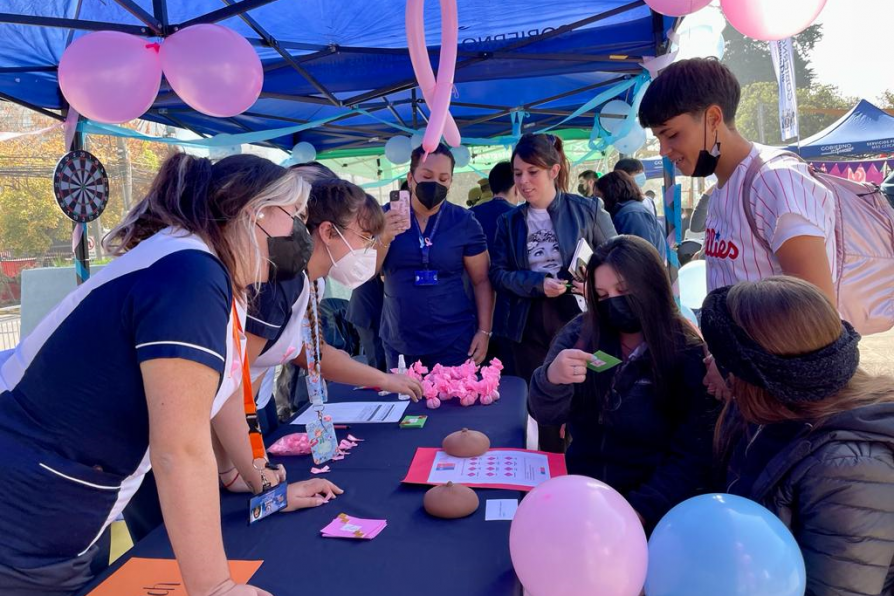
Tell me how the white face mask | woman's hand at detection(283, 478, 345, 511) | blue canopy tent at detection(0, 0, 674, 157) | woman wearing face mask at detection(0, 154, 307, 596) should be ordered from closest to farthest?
woman wearing face mask at detection(0, 154, 307, 596)
woman's hand at detection(283, 478, 345, 511)
the white face mask
blue canopy tent at detection(0, 0, 674, 157)

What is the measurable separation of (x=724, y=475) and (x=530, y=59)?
3.60 m

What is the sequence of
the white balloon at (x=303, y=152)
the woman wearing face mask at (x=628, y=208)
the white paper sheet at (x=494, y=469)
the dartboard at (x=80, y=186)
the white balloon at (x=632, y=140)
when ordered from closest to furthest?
the white paper sheet at (x=494, y=469) → the woman wearing face mask at (x=628, y=208) → the dartboard at (x=80, y=186) → the white balloon at (x=632, y=140) → the white balloon at (x=303, y=152)

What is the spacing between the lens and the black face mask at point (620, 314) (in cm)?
171

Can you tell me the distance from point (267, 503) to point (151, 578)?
11.2 inches

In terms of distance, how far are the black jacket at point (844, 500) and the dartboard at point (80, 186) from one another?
17.6 ft

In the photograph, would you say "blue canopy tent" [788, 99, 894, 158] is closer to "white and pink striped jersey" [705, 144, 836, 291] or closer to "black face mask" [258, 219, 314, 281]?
"white and pink striped jersey" [705, 144, 836, 291]

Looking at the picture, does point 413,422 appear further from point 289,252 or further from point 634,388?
point 289,252

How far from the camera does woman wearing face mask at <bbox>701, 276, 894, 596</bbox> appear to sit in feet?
3.27

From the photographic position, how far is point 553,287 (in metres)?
2.78

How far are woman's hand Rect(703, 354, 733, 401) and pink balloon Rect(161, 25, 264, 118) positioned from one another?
101 inches

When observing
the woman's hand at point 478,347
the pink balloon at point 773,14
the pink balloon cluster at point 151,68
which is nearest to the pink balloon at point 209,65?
the pink balloon cluster at point 151,68

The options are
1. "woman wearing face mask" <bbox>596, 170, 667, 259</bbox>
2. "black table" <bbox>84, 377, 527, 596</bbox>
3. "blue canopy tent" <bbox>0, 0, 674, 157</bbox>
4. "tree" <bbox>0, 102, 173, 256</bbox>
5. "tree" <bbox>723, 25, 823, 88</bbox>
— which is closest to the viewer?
"black table" <bbox>84, 377, 527, 596</bbox>

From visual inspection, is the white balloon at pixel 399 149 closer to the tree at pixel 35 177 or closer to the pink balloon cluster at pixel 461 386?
the pink balloon cluster at pixel 461 386

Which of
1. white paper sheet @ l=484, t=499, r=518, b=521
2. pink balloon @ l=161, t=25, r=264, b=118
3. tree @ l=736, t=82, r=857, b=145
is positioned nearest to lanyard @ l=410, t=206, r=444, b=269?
pink balloon @ l=161, t=25, r=264, b=118
